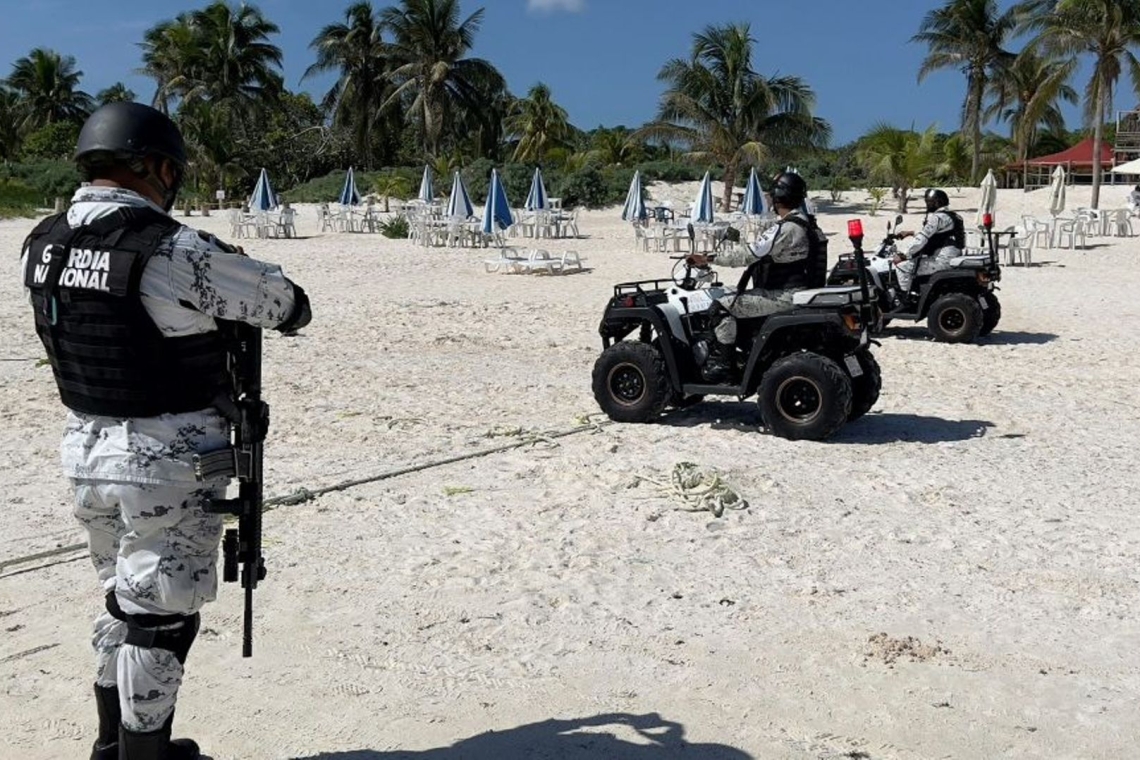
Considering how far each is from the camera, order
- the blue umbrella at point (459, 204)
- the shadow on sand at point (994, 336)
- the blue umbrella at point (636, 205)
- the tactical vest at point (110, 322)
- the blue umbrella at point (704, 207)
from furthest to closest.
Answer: the blue umbrella at point (636, 205) < the blue umbrella at point (704, 207) < the blue umbrella at point (459, 204) < the shadow on sand at point (994, 336) < the tactical vest at point (110, 322)

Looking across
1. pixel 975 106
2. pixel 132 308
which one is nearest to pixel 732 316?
pixel 132 308

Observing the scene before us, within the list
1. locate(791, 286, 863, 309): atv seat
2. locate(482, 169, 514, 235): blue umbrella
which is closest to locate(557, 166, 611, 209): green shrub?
locate(482, 169, 514, 235): blue umbrella

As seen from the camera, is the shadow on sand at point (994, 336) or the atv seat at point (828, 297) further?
the shadow on sand at point (994, 336)

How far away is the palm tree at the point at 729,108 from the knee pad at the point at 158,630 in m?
32.9

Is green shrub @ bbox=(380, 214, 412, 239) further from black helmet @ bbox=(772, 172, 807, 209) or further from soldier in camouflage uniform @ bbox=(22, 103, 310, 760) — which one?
soldier in camouflage uniform @ bbox=(22, 103, 310, 760)

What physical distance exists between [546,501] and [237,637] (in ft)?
6.75

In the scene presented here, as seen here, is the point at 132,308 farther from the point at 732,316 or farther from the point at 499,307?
the point at 499,307

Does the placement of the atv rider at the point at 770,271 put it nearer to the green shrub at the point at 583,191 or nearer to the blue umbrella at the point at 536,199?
the blue umbrella at the point at 536,199

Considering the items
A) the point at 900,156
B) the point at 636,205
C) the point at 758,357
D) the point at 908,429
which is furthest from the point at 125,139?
the point at 900,156

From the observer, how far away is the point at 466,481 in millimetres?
6137

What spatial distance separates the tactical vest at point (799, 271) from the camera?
23.4 ft

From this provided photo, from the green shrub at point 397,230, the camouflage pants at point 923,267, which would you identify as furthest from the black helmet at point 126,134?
the green shrub at point 397,230

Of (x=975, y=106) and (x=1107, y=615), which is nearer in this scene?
(x=1107, y=615)

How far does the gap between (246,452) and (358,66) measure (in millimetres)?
49929
